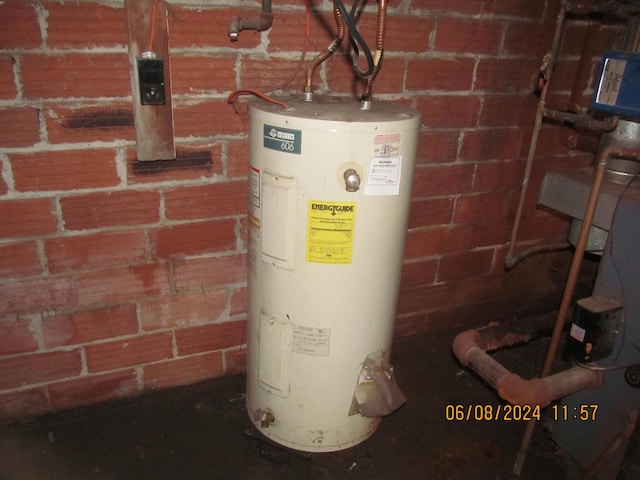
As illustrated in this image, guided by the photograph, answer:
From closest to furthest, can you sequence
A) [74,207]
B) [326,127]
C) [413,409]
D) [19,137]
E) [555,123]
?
[326,127], [19,137], [74,207], [413,409], [555,123]

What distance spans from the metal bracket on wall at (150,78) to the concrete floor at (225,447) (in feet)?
2.56

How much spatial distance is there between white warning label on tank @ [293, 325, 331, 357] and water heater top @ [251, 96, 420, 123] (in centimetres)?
52

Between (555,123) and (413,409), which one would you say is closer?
(413,409)

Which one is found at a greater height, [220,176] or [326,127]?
[326,127]

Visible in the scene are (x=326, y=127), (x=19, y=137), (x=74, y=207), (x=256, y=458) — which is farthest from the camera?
(x=256, y=458)

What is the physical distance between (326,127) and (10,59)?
2.39 feet

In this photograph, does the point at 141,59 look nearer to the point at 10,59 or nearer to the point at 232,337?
the point at 10,59

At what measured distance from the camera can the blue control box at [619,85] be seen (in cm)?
133

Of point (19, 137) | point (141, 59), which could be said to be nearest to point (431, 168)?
point (141, 59)

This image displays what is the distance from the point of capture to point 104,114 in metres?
1.27

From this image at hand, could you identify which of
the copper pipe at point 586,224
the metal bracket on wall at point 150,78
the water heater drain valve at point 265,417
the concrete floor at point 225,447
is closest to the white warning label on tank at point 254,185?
the metal bracket on wall at point 150,78

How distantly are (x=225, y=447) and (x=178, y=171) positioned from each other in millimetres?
788

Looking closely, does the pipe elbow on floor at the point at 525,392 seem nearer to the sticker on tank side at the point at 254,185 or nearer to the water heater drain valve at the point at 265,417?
the water heater drain valve at the point at 265,417

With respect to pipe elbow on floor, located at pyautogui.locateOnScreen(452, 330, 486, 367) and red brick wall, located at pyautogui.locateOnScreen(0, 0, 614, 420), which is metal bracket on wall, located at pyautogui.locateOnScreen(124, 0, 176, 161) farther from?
pipe elbow on floor, located at pyautogui.locateOnScreen(452, 330, 486, 367)
